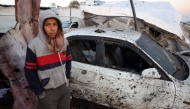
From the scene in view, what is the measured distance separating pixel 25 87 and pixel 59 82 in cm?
134

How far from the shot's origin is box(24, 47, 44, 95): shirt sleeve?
180 centimetres

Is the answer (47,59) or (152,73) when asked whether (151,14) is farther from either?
(47,59)

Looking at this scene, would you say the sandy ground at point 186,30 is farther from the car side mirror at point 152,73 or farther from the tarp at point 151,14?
the car side mirror at point 152,73

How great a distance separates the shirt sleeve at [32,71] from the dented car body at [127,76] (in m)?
1.23

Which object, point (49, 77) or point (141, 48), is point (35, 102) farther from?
point (141, 48)

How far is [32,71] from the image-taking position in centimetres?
183

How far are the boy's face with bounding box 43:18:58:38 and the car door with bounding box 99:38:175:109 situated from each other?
1321mm

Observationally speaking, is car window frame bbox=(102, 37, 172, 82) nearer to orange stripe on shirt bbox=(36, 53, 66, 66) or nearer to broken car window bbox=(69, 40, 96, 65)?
broken car window bbox=(69, 40, 96, 65)

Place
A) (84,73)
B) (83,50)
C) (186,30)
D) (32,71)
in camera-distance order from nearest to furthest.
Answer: (32,71), (84,73), (83,50), (186,30)

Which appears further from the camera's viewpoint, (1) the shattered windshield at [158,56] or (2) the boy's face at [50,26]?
(1) the shattered windshield at [158,56]

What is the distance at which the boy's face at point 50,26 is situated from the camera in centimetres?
184

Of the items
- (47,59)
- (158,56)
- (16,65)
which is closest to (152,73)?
(158,56)

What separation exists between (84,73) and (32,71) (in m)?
1.31

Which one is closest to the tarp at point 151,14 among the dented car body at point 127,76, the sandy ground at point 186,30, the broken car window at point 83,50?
the sandy ground at point 186,30
